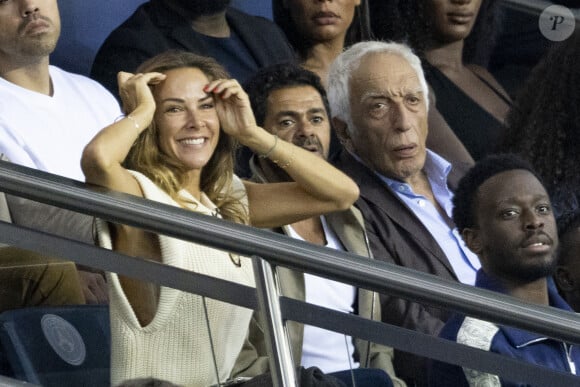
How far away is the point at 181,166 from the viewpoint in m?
3.29

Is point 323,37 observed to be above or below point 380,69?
above

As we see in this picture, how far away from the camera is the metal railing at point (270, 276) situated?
8.78 ft

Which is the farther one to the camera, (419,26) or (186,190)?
(419,26)

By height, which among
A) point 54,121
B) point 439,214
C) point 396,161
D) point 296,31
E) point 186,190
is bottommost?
point 186,190

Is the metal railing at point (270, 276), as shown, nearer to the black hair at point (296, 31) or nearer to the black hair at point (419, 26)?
the black hair at point (296, 31)

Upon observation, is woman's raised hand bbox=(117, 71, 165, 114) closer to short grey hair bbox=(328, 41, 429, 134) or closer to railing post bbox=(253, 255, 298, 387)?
railing post bbox=(253, 255, 298, 387)

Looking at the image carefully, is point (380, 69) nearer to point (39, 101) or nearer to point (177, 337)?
point (39, 101)

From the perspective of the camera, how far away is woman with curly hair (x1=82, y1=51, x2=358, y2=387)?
2.75 meters

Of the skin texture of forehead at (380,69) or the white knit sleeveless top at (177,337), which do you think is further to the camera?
the skin texture of forehead at (380,69)

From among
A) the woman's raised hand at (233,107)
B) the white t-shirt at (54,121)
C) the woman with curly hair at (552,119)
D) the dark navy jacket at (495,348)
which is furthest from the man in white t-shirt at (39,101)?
the woman with curly hair at (552,119)

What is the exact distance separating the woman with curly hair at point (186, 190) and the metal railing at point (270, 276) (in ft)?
0.11

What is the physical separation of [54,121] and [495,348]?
123 cm

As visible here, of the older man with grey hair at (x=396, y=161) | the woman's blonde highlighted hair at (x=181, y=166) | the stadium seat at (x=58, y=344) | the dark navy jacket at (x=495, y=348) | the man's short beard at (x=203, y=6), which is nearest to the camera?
the stadium seat at (x=58, y=344)

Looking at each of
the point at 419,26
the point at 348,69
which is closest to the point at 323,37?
the point at 348,69
